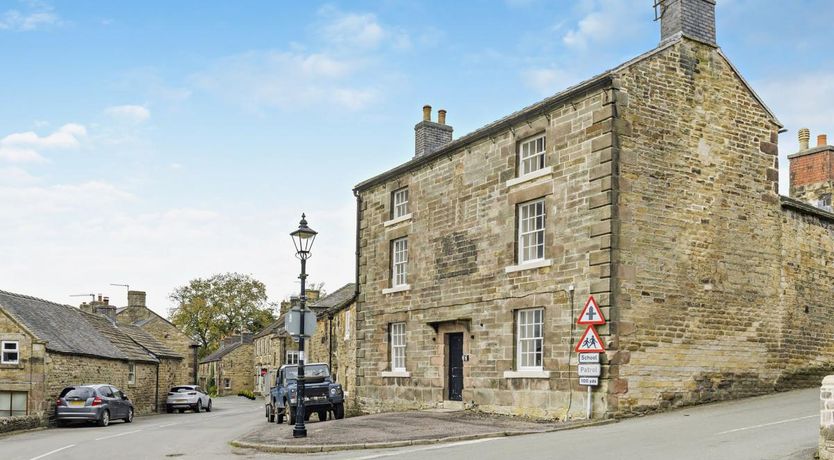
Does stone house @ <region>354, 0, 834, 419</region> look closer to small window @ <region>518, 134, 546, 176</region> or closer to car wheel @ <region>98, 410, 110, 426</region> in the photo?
small window @ <region>518, 134, 546, 176</region>

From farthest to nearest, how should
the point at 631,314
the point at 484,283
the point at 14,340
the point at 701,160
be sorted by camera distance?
the point at 14,340, the point at 484,283, the point at 701,160, the point at 631,314

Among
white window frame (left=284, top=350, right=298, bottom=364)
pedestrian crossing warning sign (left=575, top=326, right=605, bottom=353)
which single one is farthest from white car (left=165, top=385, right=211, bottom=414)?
pedestrian crossing warning sign (left=575, top=326, right=605, bottom=353)

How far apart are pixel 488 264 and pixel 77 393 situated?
15.6 m

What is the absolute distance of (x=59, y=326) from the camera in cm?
3522

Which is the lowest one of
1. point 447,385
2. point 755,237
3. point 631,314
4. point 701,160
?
point 447,385

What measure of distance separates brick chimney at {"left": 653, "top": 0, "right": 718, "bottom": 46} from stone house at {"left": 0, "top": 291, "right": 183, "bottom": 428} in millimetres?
22097

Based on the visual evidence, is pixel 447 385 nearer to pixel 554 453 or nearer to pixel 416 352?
pixel 416 352

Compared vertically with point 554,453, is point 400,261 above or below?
above

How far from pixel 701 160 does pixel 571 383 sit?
641cm

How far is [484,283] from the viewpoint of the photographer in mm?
23141

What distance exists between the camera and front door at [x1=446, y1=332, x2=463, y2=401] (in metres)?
24.1

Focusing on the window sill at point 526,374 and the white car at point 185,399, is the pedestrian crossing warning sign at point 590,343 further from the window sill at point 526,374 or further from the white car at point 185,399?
the white car at point 185,399

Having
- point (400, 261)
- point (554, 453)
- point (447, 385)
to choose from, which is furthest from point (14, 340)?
point (554, 453)

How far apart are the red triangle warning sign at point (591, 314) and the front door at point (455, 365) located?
6.28m
